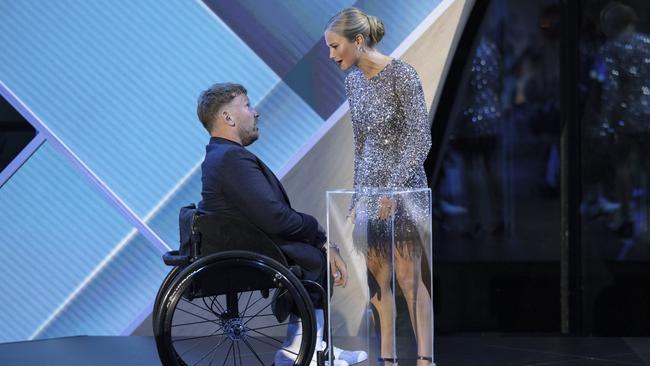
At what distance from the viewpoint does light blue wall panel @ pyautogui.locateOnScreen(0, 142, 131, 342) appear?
4664 millimetres

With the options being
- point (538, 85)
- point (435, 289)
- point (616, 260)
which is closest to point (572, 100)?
point (538, 85)

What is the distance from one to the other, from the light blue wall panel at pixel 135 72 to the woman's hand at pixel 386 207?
154 cm

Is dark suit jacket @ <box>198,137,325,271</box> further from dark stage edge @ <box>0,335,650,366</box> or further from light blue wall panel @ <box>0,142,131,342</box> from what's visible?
light blue wall panel @ <box>0,142,131,342</box>

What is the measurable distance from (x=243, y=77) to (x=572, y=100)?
5.63 feet

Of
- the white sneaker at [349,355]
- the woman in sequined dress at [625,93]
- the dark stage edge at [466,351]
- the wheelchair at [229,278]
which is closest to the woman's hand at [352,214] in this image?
the wheelchair at [229,278]

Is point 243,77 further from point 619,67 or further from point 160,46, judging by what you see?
point 619,67

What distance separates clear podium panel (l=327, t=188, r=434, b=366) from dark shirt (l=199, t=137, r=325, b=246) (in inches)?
5.1

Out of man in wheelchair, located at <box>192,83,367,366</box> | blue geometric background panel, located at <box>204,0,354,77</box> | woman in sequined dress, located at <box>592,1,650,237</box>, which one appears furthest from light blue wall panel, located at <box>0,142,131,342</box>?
woman in sequined dress, located at <box>592,1,650,237</box>

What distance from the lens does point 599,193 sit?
5.33 meters

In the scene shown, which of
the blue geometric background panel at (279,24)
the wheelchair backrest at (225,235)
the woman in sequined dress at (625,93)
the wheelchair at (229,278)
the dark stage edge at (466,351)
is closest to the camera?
the wheelchair at (229,278)

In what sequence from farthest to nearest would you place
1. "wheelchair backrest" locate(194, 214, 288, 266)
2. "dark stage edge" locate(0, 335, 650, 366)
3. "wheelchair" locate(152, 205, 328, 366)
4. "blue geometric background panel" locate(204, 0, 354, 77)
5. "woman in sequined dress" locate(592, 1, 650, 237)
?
"woman in sequined dress" locate(592, 1, 650, 237) → "blue geometric background panel" locate(204, 0, 354, 77) → "dark stage edge" locate(0, 335, 650, 366) → "wheelchair backrest" locate(194, 214, 288, 266) → "wheelchair" locate(152, 205, 328, 366)

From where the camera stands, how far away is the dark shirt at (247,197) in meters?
3.30

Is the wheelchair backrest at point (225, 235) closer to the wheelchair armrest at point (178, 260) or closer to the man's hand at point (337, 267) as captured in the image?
the wheelchair armrest at point (178, 260)

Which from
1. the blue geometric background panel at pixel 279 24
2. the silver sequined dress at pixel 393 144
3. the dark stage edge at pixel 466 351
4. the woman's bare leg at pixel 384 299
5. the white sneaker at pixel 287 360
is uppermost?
the blue geometric background panel at pixel 279 24
